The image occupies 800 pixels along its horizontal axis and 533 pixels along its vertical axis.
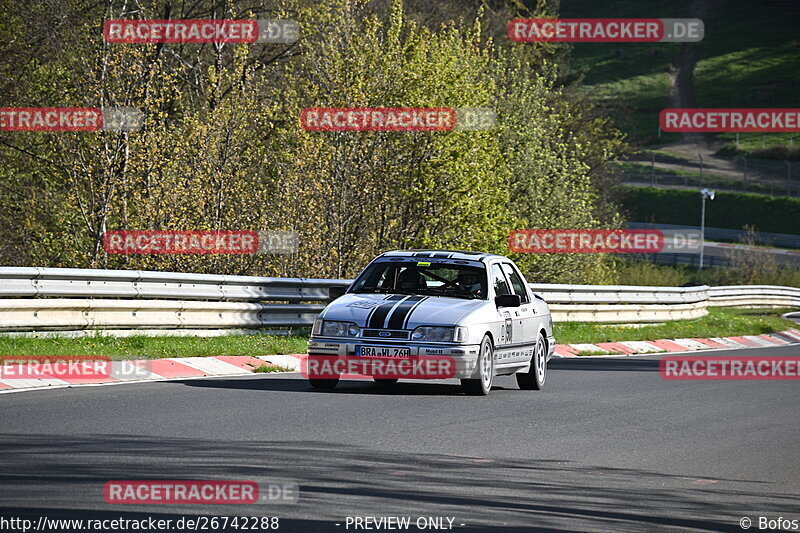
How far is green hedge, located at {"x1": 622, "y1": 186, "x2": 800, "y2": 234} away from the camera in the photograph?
299 ft

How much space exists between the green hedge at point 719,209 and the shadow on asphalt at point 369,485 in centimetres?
8330

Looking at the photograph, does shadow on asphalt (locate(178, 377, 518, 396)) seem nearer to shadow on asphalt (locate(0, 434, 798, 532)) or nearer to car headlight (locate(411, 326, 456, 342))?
car headlight (locate(411, 326, 456, 342))

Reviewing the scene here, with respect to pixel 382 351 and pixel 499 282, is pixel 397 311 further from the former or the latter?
pixel 499 282

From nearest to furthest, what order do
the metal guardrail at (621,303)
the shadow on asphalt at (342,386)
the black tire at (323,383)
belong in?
the shadow on asphalt at (342,386) < the black tire at (323,383) < the metal guardrail at (621,303)

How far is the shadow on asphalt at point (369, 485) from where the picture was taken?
22.6 feet

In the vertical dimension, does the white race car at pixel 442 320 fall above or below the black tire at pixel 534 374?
above

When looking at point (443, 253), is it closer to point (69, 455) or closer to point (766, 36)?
point (69, 455)

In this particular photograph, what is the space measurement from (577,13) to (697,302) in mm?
116209

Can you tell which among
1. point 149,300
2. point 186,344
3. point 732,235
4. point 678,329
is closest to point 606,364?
point 186,344

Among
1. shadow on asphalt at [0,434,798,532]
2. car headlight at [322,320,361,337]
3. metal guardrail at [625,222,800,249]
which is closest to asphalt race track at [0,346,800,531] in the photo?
shadow on asphalt at [0,434,798,532]

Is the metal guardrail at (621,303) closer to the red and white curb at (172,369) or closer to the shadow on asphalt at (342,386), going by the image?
the red and white curb at (172,369)

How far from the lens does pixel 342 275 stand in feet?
94.2

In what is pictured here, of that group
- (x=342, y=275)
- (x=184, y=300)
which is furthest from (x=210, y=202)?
(x=184, y=300)

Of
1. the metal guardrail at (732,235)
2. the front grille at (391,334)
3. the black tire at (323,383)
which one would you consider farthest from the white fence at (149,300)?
the metal guardrail at (732,235)
